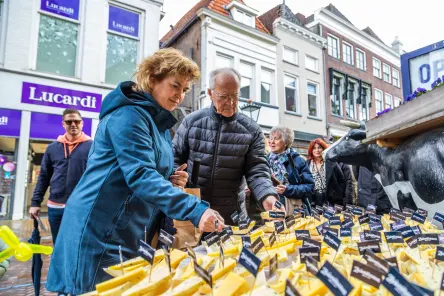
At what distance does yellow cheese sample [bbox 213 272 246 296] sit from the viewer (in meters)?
0.81

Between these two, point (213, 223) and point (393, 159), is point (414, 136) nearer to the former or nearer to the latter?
point (393, 159)

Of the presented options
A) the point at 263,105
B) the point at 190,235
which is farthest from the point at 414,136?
the point at 263,105

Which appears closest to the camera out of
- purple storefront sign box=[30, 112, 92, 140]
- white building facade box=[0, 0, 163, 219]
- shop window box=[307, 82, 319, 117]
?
white building facade box=[0, 0, 163, 219]

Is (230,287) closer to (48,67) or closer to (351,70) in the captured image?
(48,67)

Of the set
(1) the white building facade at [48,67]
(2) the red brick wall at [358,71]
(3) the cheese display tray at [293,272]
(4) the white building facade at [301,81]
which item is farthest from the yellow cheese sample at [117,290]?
(2) the red brick wall at [358,71]

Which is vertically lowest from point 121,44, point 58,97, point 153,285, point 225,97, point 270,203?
point 153,285

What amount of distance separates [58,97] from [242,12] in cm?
739

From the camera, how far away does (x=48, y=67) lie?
7840 millimetres

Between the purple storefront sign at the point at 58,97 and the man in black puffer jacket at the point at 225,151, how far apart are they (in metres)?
6.67

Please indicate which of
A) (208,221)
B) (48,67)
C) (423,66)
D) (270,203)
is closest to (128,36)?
(48,67)

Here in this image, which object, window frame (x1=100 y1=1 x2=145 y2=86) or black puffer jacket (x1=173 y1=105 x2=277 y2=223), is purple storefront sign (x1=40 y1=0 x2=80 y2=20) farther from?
black puffer jacket (x1=173 y1=105 x2=277 y2=223)

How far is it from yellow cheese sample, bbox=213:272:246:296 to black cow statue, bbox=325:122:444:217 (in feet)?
5.58

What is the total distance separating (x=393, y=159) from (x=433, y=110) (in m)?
0.67

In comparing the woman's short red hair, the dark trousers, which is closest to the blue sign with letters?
the woman's short red hair
